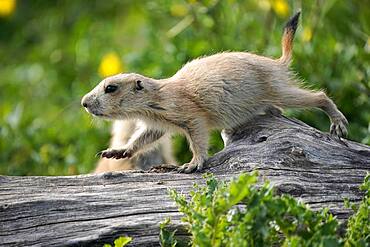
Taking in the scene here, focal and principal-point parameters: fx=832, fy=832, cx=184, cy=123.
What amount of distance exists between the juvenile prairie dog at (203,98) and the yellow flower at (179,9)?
180cm

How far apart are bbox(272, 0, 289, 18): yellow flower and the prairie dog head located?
6.54ft

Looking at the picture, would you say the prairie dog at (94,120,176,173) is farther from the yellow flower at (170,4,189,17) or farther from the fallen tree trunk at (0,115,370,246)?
the fallen tree trunk at (0,115,370,246)

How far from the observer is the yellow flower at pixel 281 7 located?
6801 mm

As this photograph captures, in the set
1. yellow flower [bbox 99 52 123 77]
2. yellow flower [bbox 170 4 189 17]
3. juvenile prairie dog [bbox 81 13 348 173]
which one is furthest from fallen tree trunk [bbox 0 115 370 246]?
yellow flower [bbox 99 52 123 77]

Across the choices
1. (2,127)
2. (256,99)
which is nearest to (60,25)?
(2,127)

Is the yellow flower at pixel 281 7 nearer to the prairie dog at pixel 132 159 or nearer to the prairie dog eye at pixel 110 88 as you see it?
the prairie dog at pixel 132 159

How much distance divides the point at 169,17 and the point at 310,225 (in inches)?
186

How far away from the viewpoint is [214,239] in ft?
10.8

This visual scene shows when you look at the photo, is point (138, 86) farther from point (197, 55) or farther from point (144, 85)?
point (197, 55)

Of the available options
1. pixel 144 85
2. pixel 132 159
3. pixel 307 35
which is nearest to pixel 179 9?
pixel 307 35

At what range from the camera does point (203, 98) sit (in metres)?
4.98

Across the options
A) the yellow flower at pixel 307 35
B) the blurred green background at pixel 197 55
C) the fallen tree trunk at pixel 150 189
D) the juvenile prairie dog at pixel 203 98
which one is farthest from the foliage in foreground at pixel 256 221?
the yellow flower at pixel 307 35

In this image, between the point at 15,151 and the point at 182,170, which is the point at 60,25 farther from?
the point at 182,170

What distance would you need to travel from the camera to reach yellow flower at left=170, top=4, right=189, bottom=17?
6.93 m
